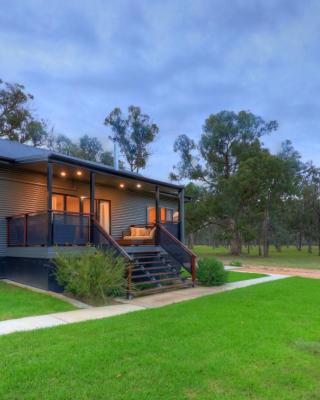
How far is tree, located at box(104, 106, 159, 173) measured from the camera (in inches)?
1826

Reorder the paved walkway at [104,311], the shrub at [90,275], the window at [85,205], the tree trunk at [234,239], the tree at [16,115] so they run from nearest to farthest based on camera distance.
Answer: the paved walkway at [104,311] < the shrub at [90,275] < the window at [85,205] < the tree at [16,115] < the tree trunk at [234,239]

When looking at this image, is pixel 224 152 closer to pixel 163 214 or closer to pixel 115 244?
pixel 163 214

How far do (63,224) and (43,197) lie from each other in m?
3.07

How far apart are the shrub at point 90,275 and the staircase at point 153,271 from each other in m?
0.93

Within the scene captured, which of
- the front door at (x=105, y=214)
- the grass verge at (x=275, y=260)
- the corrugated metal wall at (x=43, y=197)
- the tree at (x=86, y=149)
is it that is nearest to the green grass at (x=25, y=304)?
the corrugated metal wall at (x=43, y=197)

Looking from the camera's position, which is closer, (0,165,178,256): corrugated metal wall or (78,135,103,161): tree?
(0,165,178,256): corrugated metal wall

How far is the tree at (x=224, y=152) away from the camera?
3525 cm

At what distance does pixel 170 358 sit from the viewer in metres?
4.39

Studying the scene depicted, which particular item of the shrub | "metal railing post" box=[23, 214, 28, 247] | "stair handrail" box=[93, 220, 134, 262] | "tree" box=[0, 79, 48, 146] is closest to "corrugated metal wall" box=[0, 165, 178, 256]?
"metal railing post" box=[23, 214, 28, 247]

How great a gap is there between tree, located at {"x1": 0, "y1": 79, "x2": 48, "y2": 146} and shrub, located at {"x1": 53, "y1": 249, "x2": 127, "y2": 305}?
Answer: 1090 inches

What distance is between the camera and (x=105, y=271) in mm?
8469

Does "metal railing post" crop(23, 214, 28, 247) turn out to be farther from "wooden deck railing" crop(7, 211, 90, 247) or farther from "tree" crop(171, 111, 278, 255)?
"tree" crop(171, 111, 278, 255)

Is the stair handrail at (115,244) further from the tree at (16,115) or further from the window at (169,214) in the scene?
the tree at (16,115)

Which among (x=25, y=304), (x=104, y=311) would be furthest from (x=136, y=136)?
(x=104, y=311)
